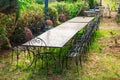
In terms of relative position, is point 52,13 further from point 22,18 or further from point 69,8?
point 69,8

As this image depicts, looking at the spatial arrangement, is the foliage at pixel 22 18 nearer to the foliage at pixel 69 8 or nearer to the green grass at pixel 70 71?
the green grass at pixel 70 71

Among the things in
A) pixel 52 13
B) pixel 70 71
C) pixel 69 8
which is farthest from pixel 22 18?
pixel 69 8

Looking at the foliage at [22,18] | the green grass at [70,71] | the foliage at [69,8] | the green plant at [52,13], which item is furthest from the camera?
the foliage at [69,8]

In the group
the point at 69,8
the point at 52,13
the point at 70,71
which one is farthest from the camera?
the point at 69,8

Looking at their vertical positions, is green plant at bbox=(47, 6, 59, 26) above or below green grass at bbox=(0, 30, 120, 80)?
above

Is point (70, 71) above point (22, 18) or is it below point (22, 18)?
below

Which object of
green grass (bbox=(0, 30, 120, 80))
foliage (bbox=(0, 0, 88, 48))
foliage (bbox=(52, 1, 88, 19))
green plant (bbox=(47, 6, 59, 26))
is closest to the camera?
green grass (bbox=(0, 30, 120, 80))

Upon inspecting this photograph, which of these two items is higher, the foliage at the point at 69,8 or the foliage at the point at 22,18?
the foliage at the point at 22,18

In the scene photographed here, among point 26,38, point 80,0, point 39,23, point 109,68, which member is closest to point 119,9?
point 80,0

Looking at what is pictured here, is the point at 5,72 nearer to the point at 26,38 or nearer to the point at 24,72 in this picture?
the point at 24,72

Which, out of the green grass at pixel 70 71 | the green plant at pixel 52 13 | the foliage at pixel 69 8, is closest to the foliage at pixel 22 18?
the green plant at pixel 52 13

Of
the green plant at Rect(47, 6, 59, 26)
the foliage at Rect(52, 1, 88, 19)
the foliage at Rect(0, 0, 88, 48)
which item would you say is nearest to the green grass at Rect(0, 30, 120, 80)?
the foliage at Rect(0, 0, 88, 48)

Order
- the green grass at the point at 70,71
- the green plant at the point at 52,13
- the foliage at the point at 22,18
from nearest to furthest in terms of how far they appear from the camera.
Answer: the green grass at the point at 70,71 → the foliage at the point at 22,18 → the green plant at the point at 52,13

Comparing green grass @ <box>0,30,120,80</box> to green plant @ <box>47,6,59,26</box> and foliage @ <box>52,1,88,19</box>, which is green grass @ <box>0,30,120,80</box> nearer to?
green plant @ <box>47,6,59,26</box>
